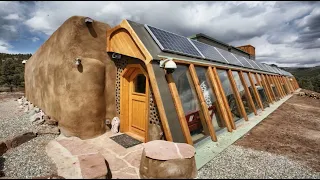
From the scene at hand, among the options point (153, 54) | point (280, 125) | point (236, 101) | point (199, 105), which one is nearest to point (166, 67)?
point (153, 54)

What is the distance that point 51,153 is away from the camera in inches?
191

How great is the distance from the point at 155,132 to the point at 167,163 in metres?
1.97

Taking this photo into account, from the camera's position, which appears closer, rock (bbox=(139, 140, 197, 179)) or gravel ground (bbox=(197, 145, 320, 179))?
rock (bbox=(139, 140, 197, 179))

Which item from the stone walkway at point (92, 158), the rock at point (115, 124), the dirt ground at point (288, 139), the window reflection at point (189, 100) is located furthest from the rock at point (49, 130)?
the dirt ground at point (288, 139)

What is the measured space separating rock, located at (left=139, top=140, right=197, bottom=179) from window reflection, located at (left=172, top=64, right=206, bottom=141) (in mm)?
1627

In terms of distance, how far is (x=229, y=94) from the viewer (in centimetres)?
771

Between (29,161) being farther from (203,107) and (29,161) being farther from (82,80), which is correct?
(203,107)

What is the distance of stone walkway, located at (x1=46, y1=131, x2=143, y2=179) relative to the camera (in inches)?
145

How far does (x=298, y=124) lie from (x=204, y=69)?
5.64 meters

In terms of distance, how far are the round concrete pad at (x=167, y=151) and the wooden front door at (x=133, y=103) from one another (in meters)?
2.47

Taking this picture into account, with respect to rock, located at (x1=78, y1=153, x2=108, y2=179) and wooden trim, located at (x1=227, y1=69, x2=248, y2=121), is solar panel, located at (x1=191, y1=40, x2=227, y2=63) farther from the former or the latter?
rock, located at (x1=78, y1=153, x2=108, y2=179)

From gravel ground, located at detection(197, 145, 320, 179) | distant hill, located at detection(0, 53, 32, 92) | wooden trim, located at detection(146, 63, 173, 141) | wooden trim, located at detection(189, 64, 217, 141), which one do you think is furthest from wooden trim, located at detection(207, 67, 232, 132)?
distant hill, located at detection(0, 53, 32, 92)

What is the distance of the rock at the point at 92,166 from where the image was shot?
3.46 m

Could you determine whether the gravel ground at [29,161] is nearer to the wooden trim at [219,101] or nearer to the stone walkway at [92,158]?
the stone walkway at [92,158]
